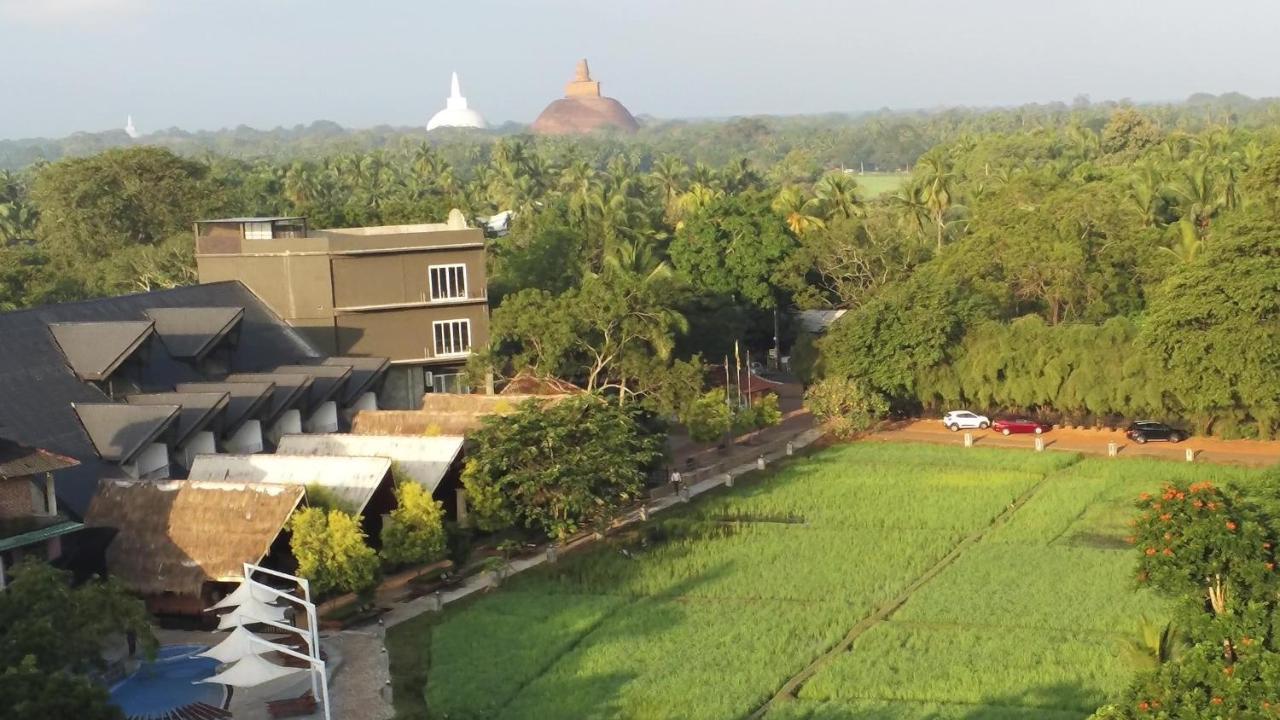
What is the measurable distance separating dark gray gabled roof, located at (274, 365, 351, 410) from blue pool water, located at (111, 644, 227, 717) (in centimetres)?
1148

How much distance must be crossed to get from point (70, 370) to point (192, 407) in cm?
303

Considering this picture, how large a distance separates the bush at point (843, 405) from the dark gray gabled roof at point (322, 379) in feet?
48.4

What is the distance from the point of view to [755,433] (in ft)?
142

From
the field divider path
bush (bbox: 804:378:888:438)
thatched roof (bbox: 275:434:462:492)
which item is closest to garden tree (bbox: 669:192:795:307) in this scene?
bush (bbox: 804:378:888:438)

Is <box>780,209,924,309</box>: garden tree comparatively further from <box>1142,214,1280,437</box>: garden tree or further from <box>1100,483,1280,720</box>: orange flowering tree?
<box>1100,483,1280,720</box>: orange flowering tree

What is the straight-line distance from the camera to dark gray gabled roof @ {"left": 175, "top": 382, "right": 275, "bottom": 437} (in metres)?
30.5

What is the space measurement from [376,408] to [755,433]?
1265 cm

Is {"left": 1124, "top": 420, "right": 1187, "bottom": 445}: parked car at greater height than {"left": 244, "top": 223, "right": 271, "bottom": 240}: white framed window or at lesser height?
lesser

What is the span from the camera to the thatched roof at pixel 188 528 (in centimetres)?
2442

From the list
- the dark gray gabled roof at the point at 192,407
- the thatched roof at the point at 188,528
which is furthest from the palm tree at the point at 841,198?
the thatched roof at the point at 188,528

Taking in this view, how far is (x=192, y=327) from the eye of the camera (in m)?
33.4

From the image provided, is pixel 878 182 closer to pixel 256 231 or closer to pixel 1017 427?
pixel 1017 427

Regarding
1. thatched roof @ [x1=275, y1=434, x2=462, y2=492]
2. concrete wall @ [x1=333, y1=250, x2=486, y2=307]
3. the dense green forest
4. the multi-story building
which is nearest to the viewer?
thatched roof @ [x1=275, y1=434, x2=462, y2=492]

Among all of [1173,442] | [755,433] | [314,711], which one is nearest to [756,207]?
[755,433]
